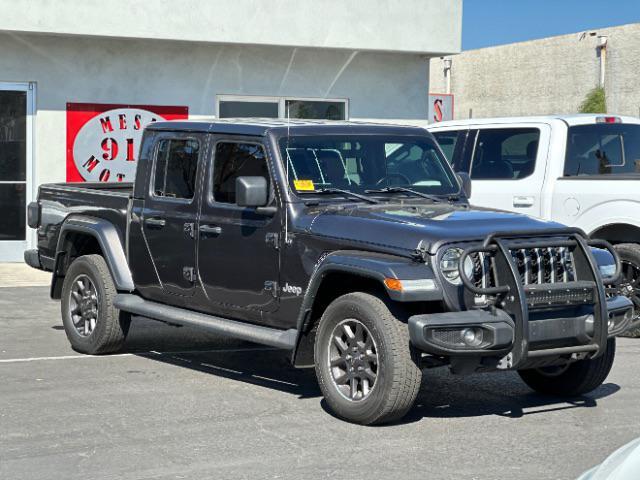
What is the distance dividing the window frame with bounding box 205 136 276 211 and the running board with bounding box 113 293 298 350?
0.80 meters

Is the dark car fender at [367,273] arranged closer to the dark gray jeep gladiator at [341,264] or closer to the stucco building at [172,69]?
the dark gray jeep gladiator at [341,264]

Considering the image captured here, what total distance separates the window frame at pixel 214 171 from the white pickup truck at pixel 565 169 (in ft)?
12.2

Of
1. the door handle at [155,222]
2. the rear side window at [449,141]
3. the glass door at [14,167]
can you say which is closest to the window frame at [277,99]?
the glass door at [14,167]

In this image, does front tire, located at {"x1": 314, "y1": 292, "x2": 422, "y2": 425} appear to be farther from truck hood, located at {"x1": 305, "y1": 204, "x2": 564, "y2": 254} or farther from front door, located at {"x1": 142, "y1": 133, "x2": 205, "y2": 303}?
front door, located at {"x1": 142, "y1": 133, "x2": 205, "y2": 303}

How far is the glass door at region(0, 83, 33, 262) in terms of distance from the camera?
17469 millimetres

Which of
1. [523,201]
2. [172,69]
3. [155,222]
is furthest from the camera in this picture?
[172,69]

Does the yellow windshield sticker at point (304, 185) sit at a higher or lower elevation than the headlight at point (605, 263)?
higher

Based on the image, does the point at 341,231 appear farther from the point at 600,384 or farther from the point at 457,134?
the point at 457,134

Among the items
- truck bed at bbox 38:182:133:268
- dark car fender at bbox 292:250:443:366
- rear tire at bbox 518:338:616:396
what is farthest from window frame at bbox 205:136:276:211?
rear tire at bbox 518:338:616:396

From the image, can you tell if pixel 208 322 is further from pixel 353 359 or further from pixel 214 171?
pixel 353 359

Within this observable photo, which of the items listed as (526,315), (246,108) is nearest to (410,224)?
(526,315)

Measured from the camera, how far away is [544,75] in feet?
154

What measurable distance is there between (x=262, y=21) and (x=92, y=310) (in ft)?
30.0

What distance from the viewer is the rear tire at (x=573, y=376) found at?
26.9 ft
